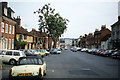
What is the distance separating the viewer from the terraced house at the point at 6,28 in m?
31.6

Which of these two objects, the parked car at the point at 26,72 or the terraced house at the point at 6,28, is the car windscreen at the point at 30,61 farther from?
the terraced house at the point at 6,28

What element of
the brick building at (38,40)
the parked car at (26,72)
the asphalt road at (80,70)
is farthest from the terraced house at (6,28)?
the parked car at (26,72)

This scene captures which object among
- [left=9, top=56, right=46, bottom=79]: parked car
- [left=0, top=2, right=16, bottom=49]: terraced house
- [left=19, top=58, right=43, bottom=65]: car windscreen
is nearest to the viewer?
[left=9, top=56, right=46, bottom=79]: parked car

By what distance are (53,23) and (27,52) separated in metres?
23.0

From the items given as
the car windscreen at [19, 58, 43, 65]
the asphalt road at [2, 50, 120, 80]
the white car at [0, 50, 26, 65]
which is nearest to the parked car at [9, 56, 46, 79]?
the car windscreen at [19, 58, 43, 65]

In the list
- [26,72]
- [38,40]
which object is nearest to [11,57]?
[26,72]

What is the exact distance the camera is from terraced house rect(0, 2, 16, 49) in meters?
31.6

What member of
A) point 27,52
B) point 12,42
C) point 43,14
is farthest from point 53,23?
point 27,52

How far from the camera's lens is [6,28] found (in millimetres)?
34094

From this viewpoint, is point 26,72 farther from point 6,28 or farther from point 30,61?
point 6,28

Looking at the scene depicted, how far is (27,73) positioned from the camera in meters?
9.22

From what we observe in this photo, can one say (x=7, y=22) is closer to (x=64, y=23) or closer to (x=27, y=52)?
(x=27, y=52)

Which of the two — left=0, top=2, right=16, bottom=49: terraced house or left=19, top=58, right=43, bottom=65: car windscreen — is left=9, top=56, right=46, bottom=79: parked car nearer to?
left=19, top=58, right=43, bottom=65: car windscreen

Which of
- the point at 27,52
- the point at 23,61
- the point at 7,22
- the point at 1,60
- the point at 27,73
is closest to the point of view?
the point at 27,73
